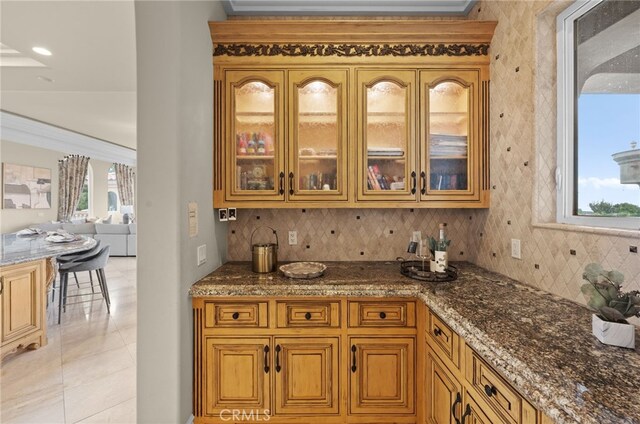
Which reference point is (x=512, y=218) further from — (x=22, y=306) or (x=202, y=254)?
(x=22, y=306)

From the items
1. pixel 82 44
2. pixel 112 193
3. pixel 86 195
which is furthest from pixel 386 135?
pixel 112 193

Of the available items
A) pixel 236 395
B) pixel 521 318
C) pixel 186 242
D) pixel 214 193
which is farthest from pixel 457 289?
pixel 214 193

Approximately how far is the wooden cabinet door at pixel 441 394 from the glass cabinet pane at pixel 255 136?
1518 millimetres

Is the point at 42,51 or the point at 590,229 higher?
the point at 42,51

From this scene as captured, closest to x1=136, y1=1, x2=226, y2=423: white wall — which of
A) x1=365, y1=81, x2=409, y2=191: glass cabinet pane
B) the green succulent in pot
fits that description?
x1=365, y1=81, x2=409, y2=191: glass cabinet pane

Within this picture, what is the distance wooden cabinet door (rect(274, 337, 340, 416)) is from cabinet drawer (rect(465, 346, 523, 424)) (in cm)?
78

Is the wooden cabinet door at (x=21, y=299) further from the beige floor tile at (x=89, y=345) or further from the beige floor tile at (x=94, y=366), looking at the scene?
the beige floor tile at (x=94, y=366)

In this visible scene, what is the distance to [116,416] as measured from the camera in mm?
1974

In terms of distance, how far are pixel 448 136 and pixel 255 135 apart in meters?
1.43

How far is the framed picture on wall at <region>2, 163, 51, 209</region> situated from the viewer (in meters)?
5.85

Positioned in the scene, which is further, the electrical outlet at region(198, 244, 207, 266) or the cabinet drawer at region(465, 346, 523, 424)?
the electrical outlet at region(198, 244, 207, 266)

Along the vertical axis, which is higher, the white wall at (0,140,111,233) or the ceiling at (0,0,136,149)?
the ceiling at (0,0,136,149)

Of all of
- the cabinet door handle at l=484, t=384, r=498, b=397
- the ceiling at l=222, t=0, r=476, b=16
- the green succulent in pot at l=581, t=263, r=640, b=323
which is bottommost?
the cabinet door handle at l=484, t=384, r=498, b=397

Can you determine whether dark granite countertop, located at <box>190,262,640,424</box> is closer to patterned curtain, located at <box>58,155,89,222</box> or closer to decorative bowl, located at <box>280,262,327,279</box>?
decorative bowl, located at <box>280,262,327,279</box>
